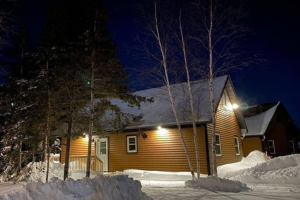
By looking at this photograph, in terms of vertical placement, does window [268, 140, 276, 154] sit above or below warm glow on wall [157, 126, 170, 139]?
below

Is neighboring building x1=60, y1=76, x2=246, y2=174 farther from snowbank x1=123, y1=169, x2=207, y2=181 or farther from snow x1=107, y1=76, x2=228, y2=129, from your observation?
snowbank x1=123, y1=169, x2=207, y2=181

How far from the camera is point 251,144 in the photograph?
966 inches

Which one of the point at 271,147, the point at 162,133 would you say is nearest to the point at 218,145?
the point at 162,133

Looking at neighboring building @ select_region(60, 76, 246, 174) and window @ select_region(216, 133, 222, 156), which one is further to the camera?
window @ select_region(216, 133, 222, 156)

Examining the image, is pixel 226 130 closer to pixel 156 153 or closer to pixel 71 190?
pixel 156 153

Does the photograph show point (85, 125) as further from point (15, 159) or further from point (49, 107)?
point (15, 159)

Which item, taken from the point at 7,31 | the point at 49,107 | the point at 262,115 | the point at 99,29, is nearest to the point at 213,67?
the point at 99,29

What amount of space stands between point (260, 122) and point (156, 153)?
46.6 ft

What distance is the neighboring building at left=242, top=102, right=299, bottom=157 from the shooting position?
24.2m

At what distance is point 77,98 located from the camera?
10.9 m

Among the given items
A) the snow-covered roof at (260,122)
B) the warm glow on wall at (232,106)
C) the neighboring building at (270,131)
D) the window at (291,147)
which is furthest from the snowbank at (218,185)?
the window at (291,147)

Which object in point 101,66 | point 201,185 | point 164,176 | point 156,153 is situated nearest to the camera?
point 201,185

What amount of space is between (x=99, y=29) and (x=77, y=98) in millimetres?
3171

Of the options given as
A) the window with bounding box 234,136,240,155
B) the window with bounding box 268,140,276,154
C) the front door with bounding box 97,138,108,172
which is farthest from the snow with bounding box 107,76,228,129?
the window with bounding box 268,140,276,154
